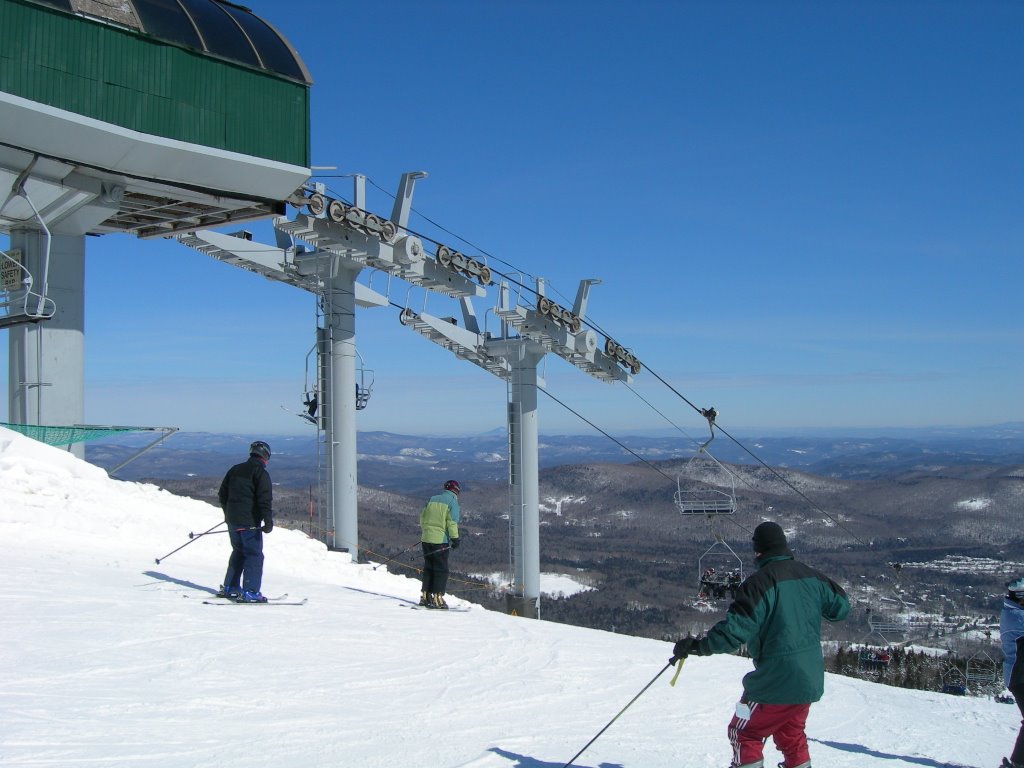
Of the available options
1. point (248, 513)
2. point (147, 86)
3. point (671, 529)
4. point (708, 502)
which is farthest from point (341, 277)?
point (671, 529)

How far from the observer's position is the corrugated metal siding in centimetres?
1391

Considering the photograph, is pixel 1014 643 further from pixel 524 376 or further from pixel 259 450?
pixel 524 376

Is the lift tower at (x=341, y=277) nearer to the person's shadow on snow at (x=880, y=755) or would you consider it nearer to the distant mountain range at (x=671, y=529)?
the distant mountain range at (x=671, y=529)

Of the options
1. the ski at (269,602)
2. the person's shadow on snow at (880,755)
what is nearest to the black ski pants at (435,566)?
the ski at (269,602)

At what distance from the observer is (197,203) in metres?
17.4

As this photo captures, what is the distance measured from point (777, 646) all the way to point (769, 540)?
1.93 feet

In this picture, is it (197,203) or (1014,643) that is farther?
(197,203)

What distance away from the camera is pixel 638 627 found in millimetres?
67938

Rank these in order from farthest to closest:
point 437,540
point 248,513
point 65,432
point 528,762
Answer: point 65,432 → point 437,540 → point 248,513 → point 528,762

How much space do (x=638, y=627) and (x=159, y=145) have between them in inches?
2314

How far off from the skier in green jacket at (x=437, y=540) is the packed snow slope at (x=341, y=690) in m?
0.45

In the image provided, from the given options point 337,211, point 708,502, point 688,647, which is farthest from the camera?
point 337,211

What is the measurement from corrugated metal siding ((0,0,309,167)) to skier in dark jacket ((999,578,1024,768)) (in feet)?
45.5

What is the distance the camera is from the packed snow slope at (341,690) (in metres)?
6.12
